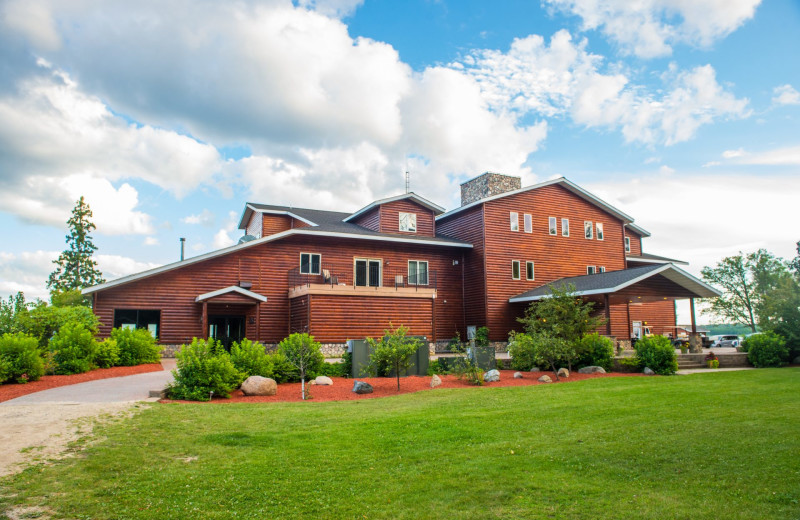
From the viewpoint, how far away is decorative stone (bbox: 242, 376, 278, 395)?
1306 cm

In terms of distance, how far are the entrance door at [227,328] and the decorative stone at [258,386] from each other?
1229 centimetres

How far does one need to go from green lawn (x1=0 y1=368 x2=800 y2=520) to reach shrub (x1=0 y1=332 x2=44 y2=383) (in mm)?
6210

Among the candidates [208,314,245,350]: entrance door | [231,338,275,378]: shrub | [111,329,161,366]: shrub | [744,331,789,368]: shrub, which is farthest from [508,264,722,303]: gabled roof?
[111,329,161,366]: shrub

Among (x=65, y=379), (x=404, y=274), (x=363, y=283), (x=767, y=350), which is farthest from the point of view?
(x=404, y=274)

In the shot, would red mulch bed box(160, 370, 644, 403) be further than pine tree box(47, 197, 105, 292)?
No

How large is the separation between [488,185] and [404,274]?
729 cm

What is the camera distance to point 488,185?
30.1 metres

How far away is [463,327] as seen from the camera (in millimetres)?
29016

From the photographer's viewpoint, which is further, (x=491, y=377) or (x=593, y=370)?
(x=593, y=370)

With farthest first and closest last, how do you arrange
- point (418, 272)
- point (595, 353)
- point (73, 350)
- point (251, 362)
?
point (418, 272)
point (595, 353)
point (73, 350)
point (251, 362)

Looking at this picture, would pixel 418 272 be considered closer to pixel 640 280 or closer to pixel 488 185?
pixel 488 185

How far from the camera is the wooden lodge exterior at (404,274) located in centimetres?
2280

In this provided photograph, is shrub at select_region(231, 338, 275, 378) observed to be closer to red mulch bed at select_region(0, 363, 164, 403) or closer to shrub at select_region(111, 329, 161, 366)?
red mulch bed at select_region(0, 363, 164, 403)

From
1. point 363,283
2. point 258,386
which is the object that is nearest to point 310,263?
A: point 363,283
